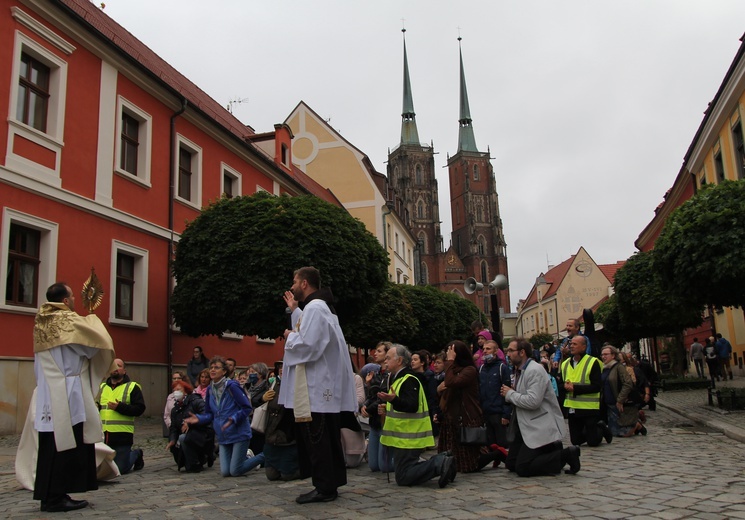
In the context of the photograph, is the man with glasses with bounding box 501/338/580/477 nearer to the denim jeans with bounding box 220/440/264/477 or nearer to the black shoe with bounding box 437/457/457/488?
the black shoe with bounding box 437/457/457/488

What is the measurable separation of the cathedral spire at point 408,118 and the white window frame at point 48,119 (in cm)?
10192

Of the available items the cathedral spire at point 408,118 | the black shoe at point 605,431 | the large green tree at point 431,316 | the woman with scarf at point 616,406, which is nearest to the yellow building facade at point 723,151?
the woman with scarf at point 616,406

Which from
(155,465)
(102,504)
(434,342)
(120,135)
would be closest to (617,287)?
(434,342)

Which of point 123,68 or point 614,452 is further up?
point 123,68

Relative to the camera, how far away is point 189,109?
19906mm

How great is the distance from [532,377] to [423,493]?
181 centimetres

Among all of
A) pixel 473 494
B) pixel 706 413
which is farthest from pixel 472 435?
pixel 706 413

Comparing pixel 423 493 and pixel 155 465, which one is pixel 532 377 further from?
pixel 155 465

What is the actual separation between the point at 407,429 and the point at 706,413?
9649 mm

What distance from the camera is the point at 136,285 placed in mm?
17344

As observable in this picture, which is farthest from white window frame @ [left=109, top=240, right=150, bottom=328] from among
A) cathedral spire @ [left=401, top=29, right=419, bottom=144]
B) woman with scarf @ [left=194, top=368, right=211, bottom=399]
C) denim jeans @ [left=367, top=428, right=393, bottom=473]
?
cathedral spire @ [left=401, top=29, right=419, bottom=144]

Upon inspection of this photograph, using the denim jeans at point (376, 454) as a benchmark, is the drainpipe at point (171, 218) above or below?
above

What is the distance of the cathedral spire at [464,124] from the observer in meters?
119

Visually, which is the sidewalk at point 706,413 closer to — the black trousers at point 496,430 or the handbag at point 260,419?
the black trousers at point 496,430
